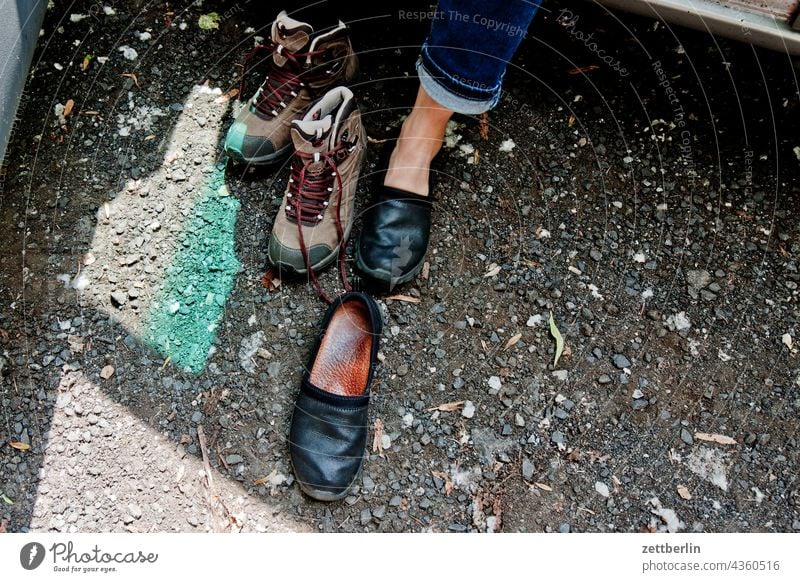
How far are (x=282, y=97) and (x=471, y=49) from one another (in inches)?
19.2

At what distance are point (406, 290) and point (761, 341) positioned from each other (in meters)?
0.77

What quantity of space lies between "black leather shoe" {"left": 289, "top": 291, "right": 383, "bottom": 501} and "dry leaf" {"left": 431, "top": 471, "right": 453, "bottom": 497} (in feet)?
0.51

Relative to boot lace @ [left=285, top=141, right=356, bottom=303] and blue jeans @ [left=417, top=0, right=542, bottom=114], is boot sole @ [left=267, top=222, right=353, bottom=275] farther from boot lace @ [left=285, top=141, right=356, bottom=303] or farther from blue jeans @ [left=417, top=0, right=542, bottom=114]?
blue jeans @ [left=417, top=0, right=542, bottom=114]

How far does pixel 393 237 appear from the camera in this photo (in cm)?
142

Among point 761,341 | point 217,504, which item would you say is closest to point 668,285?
point 761,341

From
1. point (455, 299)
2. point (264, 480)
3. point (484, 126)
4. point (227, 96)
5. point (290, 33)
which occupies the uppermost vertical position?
point (290, 33)

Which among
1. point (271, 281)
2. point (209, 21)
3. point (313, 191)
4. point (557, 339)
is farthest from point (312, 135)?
point (557, 339)

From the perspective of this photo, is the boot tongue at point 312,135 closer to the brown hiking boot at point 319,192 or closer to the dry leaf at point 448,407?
the brown hiking boot at point 319,192

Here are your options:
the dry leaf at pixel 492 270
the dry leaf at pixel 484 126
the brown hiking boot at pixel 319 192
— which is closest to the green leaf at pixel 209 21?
the brown hiking boot at pixel 319 192

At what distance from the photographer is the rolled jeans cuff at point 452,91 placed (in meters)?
1.25

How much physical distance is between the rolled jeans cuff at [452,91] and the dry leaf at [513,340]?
48 centimetres

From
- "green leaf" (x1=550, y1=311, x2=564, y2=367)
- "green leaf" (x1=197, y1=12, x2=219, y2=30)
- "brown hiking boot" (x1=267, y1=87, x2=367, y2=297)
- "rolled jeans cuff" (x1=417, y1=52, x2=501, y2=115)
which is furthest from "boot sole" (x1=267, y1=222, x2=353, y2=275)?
"green leaf" (x1=197, y1=12, x2=219, y2=30)

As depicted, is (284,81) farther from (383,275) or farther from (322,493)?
(322,493)

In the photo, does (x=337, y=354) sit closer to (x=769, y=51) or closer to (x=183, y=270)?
(x=183, y=270)
